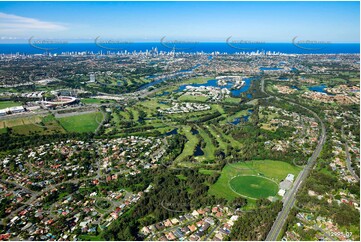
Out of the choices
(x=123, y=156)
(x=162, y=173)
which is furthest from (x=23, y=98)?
(x=162, y=173)

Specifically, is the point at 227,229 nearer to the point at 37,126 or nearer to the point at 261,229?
the point at 261,229

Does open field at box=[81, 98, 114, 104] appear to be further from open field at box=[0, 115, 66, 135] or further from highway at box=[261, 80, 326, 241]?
highway at box=[261, 80, 326, 241]

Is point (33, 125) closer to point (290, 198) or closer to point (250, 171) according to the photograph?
point (250, 171)

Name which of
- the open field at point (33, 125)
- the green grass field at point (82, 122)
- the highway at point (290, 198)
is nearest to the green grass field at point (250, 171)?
the highway at point (290, 198)

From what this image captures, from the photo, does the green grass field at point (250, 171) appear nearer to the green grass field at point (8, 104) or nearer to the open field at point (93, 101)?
the open field at point (93, 101)

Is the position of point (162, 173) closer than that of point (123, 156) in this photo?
Yes

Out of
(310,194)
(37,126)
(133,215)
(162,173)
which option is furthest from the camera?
(37,126)

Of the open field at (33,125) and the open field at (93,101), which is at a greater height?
the open field at (93,101)
